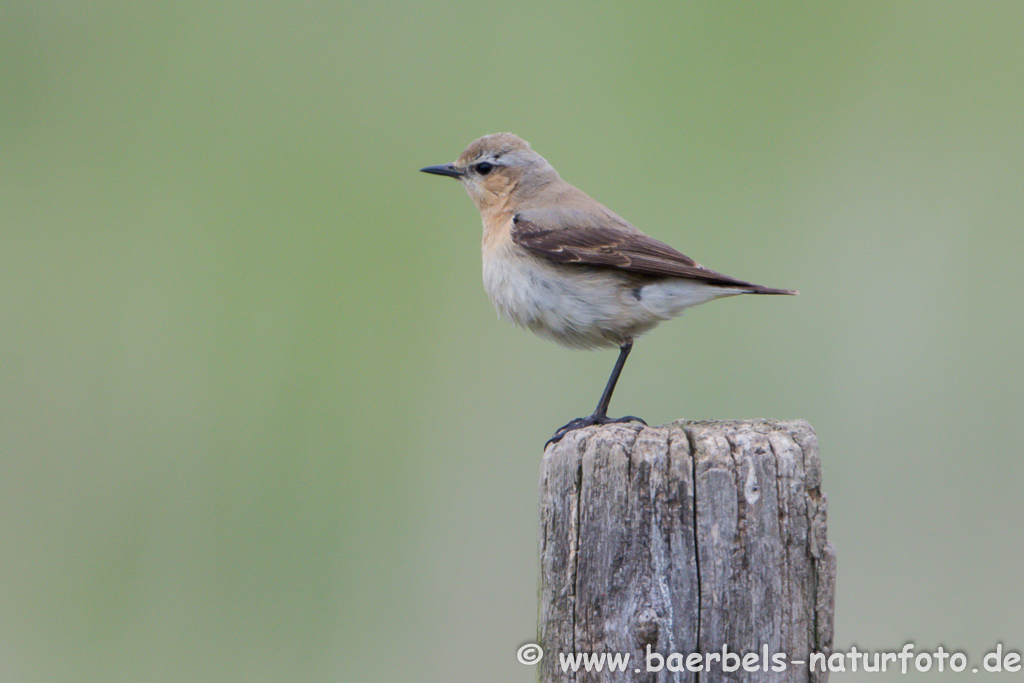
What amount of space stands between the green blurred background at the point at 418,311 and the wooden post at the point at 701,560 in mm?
2724

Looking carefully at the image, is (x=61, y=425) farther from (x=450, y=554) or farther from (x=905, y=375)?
(x=905, y=375)

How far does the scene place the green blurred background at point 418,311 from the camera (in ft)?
21.6

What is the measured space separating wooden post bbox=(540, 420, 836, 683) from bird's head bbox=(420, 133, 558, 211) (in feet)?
12.4

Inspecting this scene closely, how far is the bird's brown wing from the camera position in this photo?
16.7 feet

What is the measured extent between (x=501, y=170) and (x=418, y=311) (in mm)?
2378

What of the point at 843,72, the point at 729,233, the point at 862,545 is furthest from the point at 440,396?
the point at 843,72

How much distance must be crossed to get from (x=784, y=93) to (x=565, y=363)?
11.3 feet

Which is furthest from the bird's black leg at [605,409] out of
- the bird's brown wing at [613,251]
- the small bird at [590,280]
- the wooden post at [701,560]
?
the wooden post at [701,560]

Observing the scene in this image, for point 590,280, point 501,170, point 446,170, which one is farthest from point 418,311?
point 590,280

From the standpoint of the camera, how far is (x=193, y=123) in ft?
31.6

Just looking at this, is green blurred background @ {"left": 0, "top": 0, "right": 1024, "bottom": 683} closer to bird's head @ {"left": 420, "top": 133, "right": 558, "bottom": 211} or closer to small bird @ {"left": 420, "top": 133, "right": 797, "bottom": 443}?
small bird @ {"left": 420, "top": 133, "right": 797, "bottom": 443}

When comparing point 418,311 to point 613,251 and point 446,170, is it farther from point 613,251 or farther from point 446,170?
point 613,251

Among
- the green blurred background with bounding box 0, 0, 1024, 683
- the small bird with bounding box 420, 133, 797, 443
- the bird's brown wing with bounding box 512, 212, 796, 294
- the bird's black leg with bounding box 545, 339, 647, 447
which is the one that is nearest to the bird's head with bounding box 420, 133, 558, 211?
the small bird with bounding box 420, 133, 797, 443

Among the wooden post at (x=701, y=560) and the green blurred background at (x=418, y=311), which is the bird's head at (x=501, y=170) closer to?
the green blurred background at (x=418, y=311)
